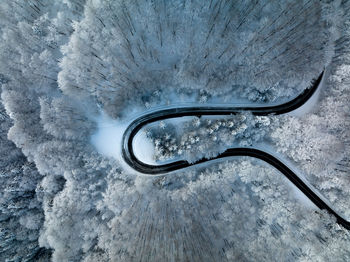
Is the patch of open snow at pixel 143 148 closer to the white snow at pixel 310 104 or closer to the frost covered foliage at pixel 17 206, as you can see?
the frost covered foliage at pixel 17 206

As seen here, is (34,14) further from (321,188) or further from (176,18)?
(321,188)

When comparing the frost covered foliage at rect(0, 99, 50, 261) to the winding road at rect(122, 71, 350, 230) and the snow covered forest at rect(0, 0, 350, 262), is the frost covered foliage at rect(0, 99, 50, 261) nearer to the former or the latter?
the snow covered forest at rect(0, 0, 350, 262)

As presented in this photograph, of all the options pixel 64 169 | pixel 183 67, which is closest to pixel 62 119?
pixel 64 169

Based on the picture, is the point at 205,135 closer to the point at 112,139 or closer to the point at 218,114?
the point at 218,114

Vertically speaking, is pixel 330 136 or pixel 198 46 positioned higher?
pixel 198 46

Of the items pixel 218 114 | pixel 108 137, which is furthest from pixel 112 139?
pixel 218 114
